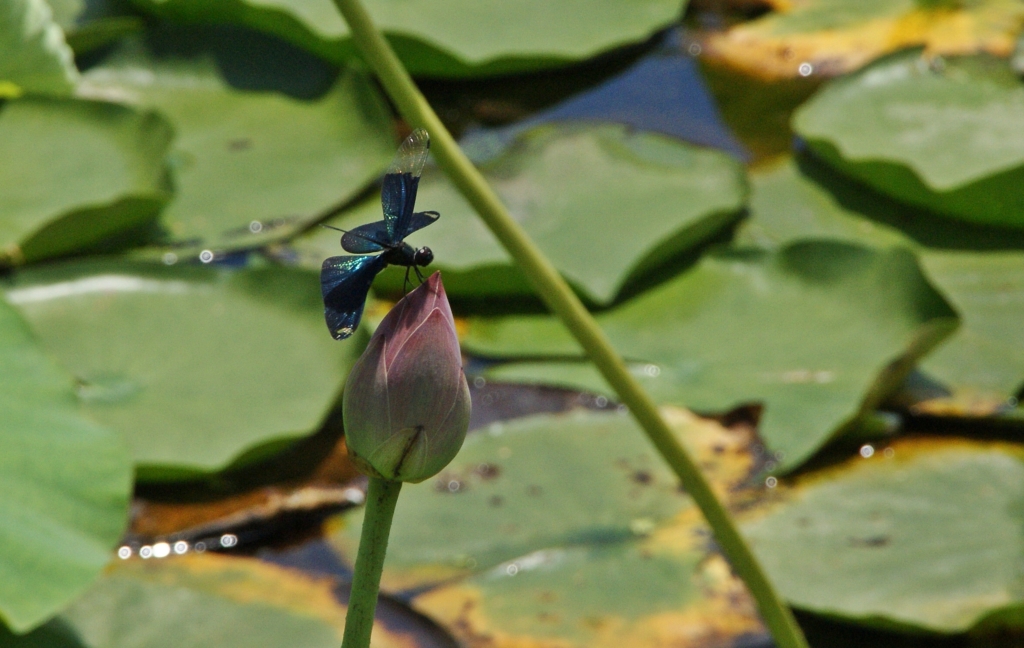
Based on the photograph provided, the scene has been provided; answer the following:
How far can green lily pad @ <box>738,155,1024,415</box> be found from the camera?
1.82 m

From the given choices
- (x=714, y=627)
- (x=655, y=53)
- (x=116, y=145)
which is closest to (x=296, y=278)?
(x=116, y=145)

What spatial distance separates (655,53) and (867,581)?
171 cm

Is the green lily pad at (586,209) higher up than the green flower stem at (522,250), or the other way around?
the green flower stem at (522,250)

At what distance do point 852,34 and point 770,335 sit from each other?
119cm

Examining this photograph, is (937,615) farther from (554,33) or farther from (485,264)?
(554,33)

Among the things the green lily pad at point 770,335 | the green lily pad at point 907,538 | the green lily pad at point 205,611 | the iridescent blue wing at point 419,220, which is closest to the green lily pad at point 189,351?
the green lily pad at point 205,611

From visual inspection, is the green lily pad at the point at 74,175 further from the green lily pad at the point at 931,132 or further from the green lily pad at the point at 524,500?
the green lily pad at the point at 931,132

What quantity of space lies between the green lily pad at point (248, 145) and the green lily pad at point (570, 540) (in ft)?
2.22

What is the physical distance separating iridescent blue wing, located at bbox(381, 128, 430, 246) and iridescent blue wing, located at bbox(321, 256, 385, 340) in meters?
0.02

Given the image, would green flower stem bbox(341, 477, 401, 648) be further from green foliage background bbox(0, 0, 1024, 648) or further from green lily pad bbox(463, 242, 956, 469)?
green lily pad bbox(463, 242, 956, 469)

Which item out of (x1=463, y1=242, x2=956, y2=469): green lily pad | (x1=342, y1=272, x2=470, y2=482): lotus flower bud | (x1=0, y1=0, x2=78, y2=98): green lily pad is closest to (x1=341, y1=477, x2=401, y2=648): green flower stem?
(x1=342, y1=272, x2=470, y2=482): lotus flower bud

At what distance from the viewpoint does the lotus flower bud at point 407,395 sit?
0.51 m

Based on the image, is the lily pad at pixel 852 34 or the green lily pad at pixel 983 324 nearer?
the green lily pad at pixel 983 324

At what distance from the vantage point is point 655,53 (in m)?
2.82
